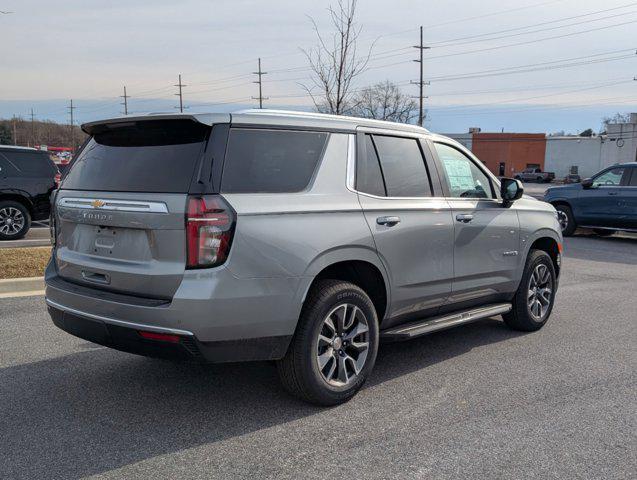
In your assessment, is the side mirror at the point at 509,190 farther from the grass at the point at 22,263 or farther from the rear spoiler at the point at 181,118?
the grass at the point at 22,263

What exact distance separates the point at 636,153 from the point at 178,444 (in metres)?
66.3

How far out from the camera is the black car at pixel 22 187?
492 inches

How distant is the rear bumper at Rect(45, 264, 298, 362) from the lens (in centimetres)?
360

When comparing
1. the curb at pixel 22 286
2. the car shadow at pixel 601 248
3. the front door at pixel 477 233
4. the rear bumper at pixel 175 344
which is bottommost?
the car shadow at pixel 601 248

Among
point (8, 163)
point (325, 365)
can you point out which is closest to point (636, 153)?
point (8, 163)

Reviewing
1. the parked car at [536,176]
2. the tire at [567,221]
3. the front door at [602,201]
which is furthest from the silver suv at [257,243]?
the parked car at [536,176]

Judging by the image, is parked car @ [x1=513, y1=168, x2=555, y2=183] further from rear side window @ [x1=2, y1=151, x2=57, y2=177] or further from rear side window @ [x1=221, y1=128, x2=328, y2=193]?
rear side window @ [x1=221, y1=128, x2=328, y2=193]

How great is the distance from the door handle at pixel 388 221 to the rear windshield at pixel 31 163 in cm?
1053

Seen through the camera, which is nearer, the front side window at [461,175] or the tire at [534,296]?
the front side window at [461,175]

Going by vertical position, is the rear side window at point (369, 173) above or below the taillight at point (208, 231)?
above

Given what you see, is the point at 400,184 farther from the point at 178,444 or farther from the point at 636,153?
the point at 636,153

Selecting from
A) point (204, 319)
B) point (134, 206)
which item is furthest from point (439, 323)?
point (134, 206)

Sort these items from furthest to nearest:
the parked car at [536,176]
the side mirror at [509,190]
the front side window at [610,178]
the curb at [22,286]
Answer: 1. the parked car at [536,176]
2. the front side window at [610,178]
3. the curb at [22,286]
4. the side mirror at [509,190]

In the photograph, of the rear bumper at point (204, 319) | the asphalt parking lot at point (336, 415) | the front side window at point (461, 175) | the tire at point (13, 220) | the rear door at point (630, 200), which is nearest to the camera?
the asphalt parking lot at point (336, 415)
